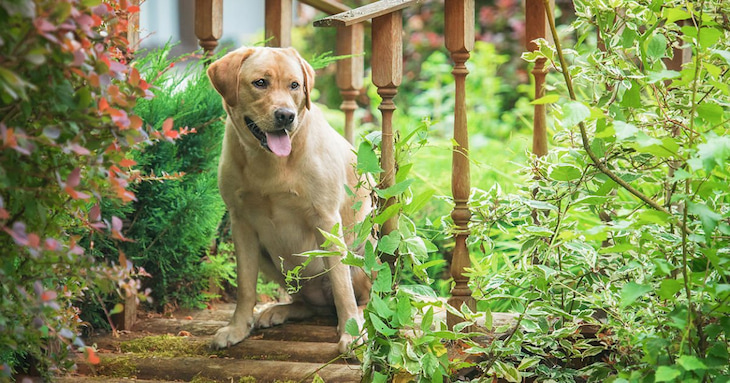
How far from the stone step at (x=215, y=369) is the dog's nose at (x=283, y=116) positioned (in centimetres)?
88

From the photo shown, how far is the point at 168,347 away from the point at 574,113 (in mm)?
1860

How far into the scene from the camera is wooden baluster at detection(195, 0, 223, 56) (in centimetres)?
393

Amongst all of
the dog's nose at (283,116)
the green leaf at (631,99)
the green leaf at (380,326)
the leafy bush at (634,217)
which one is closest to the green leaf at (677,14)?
the leafy bush at (634,217)

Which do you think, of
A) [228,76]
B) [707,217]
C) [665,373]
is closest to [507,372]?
[665,373]

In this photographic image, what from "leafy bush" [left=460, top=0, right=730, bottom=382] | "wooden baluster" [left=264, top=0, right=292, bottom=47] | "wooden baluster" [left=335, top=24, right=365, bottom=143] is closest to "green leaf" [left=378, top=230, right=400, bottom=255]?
"leafy bush" [left=460, top=0, right=730, bottom=382]

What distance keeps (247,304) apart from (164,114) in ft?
2.92

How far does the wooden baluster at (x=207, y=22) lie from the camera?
3926 millimetres

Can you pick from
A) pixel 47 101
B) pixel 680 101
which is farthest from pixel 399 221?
pixel 47 101

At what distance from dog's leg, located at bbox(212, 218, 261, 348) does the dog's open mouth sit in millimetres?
412

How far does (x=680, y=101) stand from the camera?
2592mm

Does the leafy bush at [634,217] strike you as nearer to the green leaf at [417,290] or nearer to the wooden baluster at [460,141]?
the wooden baluster at [460,141]

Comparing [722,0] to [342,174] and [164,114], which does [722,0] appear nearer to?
[342,174]

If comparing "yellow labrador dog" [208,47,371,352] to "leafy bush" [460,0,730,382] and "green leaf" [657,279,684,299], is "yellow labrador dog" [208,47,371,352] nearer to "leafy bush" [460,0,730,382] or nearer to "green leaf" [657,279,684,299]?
"leafy bush" [460,0,730,382]

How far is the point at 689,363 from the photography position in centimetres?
194
